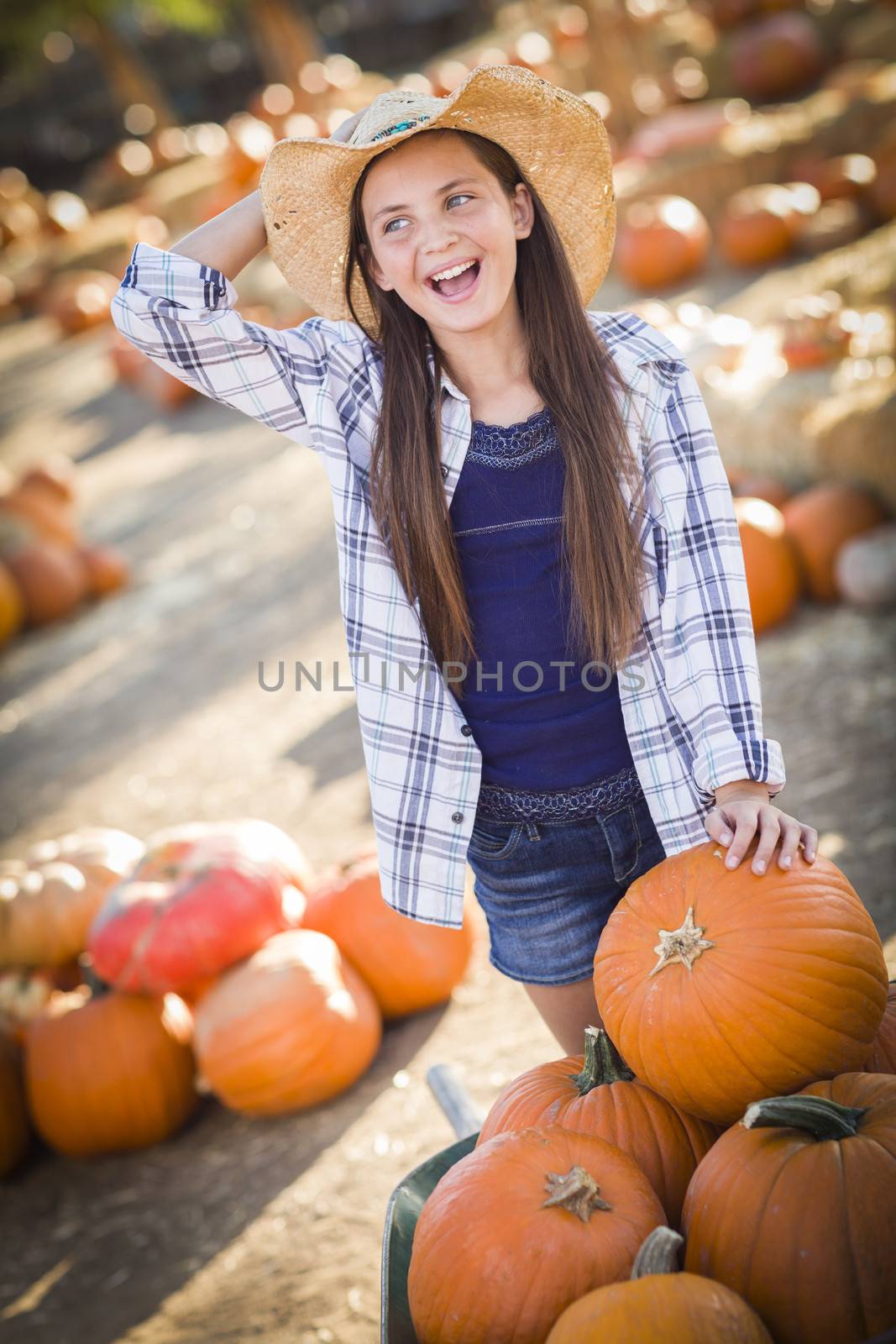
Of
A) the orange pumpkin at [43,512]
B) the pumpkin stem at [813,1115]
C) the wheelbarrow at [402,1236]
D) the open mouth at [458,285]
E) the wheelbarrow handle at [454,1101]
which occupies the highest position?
the orange pumpkin at [43,512]

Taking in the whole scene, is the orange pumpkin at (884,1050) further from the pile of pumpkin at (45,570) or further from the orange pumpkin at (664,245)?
the orange pumpkin at (664,245)

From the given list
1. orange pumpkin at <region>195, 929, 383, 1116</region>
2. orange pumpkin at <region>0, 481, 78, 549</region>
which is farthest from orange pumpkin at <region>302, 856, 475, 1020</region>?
orange pumpkin at <region>0, 481, 78, 549</region>

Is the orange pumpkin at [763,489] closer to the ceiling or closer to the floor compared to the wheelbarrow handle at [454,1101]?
closer to the ceiling

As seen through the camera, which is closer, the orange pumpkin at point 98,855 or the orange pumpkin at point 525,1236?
the orange pumpkin at point 525,1236

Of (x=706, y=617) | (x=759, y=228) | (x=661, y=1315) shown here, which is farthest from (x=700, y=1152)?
(x=759, y=228)

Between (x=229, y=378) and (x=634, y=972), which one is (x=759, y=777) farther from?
(x=229, y=378)

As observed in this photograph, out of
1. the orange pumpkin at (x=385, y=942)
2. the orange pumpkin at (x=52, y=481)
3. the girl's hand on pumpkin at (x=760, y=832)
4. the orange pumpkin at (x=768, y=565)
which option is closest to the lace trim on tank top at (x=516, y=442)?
the girl's hand on pumpkin at (x=760, y=832)

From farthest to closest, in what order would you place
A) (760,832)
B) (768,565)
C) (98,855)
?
(768,565), (98,855), (760,832)

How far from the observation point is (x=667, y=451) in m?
1.96

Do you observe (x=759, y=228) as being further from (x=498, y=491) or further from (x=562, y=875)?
(x=562, y=875)

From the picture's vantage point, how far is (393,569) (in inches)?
80.9

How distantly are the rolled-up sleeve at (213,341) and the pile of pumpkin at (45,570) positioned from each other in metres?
6.13

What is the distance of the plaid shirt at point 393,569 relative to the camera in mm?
1936

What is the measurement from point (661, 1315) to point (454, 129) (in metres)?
1.82
